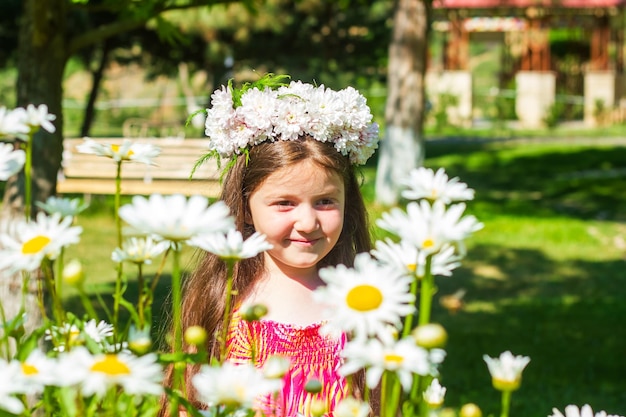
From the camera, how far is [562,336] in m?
6.50

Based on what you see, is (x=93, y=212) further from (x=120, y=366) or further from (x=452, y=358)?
(x=120, y=366)

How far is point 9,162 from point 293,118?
1.31 m

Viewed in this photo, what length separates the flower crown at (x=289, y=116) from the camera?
7.70 feet

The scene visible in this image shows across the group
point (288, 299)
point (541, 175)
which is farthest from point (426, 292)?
point (541, 175)

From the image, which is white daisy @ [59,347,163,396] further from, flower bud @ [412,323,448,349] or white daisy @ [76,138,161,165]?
white daisy @ [76,138,161,165]

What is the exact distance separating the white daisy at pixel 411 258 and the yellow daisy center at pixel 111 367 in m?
0.31

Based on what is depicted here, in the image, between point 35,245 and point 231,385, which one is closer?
point 231,385

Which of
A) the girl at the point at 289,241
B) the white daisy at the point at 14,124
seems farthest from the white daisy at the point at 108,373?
the girl at the point at 289,241

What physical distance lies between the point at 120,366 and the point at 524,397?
4.59 m

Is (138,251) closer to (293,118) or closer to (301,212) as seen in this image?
(301,212)

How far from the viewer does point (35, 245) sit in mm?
1051

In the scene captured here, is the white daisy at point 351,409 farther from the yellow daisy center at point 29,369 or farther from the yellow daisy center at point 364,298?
the yellow daisy center at point 29,369

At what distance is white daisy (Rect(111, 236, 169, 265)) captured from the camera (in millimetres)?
1223

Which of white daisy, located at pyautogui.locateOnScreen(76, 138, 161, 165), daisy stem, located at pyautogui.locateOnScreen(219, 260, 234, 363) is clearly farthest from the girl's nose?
daisy stem, located at pyautogui.locateOnScreen(219, 260, 234, 363)
